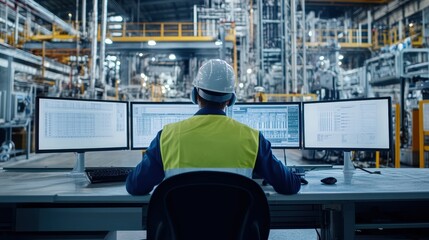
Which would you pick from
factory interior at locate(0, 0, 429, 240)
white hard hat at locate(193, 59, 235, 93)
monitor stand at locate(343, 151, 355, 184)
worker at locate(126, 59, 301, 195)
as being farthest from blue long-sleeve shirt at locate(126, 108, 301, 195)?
monitor stand at locate(343, 151, 355, 184)

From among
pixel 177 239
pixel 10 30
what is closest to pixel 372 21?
pixel 10 30

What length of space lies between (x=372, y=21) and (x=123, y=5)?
34.5 feet

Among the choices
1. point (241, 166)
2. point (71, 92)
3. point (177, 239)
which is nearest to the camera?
point (177, 239)

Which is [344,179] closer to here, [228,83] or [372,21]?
[228,83]

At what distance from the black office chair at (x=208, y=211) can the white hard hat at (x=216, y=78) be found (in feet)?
1.54

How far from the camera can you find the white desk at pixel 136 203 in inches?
55.3

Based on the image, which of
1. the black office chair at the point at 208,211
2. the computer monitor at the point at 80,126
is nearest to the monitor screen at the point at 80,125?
the computer monitor at the point at 80,126

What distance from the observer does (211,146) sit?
106 centimetres

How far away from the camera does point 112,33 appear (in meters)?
11.4

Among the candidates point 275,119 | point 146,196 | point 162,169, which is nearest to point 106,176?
point 146,196

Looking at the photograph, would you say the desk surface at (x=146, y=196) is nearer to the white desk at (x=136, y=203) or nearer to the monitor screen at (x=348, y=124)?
the white desk at (x=136, y=203)

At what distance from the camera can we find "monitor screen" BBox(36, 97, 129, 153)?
5.60ft

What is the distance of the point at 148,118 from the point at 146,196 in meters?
0.68

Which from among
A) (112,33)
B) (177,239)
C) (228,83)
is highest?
(112,33)
